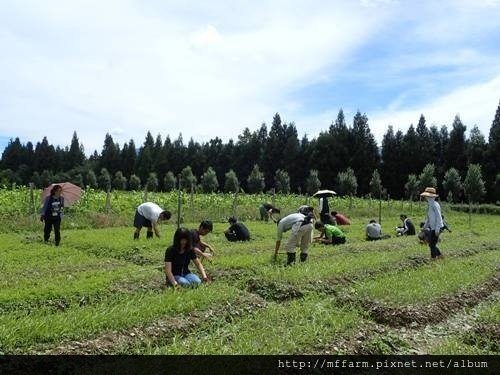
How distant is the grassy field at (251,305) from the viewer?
7059 millimetres

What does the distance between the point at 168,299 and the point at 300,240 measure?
557cm

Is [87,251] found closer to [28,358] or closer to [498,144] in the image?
[28,358]

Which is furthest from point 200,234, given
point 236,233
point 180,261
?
point 236,233

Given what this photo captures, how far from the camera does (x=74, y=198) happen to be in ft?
62.7

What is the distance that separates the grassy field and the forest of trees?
176 ft

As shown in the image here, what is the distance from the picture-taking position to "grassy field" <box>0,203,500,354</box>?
278 inches

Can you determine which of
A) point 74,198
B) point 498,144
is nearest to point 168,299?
point 74,198

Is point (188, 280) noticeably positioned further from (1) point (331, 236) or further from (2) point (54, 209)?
(1) point (331, 236)

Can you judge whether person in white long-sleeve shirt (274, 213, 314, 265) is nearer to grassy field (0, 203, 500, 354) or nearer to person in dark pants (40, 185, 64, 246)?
grassy field (0, 203, 500, 354)

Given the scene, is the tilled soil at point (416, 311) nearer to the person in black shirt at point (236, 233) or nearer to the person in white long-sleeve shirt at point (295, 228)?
the person in white long-sleeve shirt at point (295, 228)

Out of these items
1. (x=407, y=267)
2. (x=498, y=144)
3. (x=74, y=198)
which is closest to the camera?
(x=407, y=267)

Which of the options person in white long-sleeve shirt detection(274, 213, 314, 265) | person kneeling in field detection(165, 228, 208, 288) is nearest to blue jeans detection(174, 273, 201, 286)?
person kneeling in field detection(165, 228, 208, 288)

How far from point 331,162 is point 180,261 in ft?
246

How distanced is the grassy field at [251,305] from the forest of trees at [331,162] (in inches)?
2108
